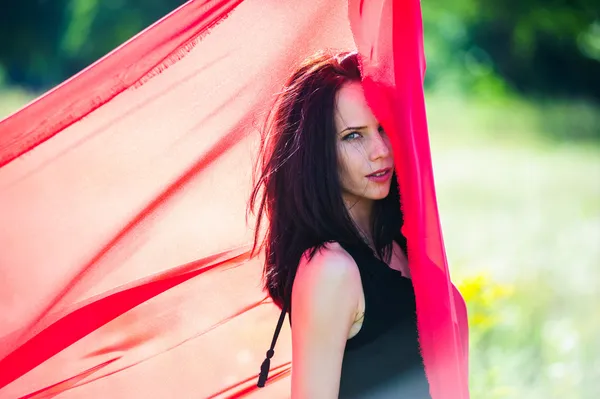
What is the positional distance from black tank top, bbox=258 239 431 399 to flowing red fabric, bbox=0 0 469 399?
0.14 meters

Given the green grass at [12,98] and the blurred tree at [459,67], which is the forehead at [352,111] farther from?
the blurred tree at [459,67]

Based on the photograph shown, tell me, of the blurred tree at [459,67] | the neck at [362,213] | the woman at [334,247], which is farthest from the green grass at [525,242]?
the blurred tree at [459,67]

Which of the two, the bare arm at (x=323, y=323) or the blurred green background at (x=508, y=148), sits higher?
the blurred green background at (x=508, y=148)

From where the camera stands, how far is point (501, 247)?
24.1 feet

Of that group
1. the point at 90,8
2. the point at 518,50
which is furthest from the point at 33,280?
the point at 518,50

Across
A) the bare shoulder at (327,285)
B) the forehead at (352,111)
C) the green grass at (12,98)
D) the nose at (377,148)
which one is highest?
the green grass at (12,98)

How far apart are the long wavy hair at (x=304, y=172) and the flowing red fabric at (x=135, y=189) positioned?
5.5 inches

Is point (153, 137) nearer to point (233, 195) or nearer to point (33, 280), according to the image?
point (233, 195)

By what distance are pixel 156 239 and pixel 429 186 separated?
0.72 meters

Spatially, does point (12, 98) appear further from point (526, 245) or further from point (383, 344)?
point (383, 344)

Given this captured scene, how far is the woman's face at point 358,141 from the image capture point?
1957 mm

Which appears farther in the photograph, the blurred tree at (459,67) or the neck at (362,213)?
the blurred tree at (459,67)

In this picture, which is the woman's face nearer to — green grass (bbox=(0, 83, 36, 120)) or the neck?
the neck

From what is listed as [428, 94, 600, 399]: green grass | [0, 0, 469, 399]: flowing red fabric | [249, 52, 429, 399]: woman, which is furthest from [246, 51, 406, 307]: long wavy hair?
[428, 94, 600, 399]: green grass
